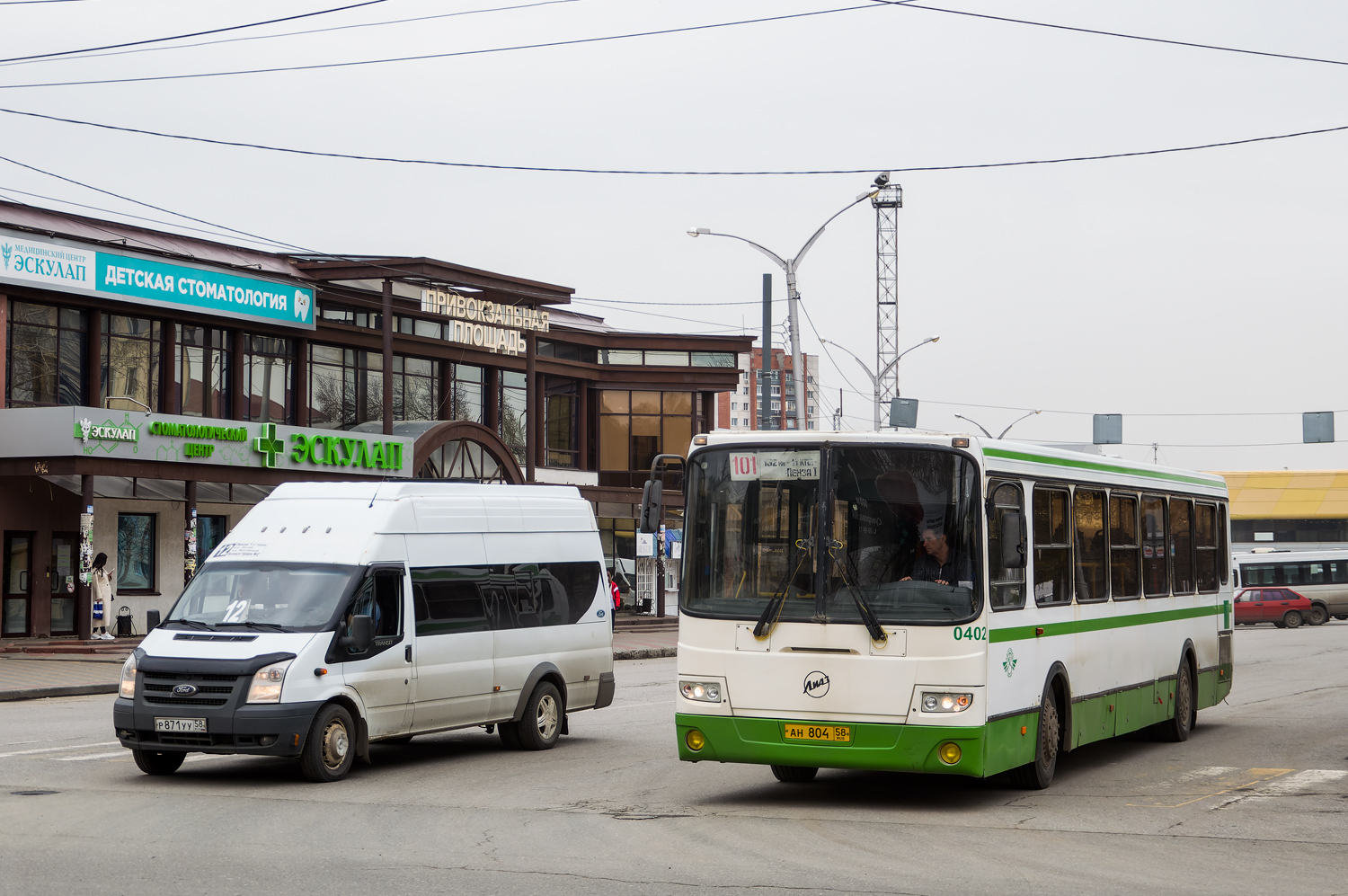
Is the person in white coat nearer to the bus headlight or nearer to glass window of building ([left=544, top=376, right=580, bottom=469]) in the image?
glass window of building ([left=544, top=376, right=580, bottom=469])

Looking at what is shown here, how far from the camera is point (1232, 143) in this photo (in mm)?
24453

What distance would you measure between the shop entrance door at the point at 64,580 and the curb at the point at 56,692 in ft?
32.2

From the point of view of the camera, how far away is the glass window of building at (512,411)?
48656 millimetres

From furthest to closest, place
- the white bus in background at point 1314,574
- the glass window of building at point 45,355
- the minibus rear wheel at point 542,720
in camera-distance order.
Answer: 1. the white bus in background at point 1314,574
2. the glass window of building at point 45,355
3. the minibus rear wheel at point 542,720

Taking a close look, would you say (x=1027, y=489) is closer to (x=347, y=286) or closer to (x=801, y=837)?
(x=801, y=837)

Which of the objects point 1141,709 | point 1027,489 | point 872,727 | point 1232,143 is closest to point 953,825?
point 872,727

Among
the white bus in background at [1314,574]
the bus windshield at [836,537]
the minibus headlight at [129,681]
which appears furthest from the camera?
the white bus in background at [1314,574]

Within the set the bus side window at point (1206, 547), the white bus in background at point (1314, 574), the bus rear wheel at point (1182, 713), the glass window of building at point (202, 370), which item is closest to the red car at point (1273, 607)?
the white bus in background at point (1314, 574)

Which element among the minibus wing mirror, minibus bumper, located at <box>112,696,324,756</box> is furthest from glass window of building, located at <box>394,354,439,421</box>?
minibus bumper, located at <box>112,696,324,756</box>

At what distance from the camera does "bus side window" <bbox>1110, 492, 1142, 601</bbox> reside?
45.9ft

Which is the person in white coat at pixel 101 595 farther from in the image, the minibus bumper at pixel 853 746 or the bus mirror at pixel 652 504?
the minibus bumper at pixel 853 746

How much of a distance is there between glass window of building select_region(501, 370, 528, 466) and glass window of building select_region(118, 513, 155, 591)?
1465 centimetres

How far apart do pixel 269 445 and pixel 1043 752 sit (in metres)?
25.4

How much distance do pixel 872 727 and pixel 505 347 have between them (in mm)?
34092
